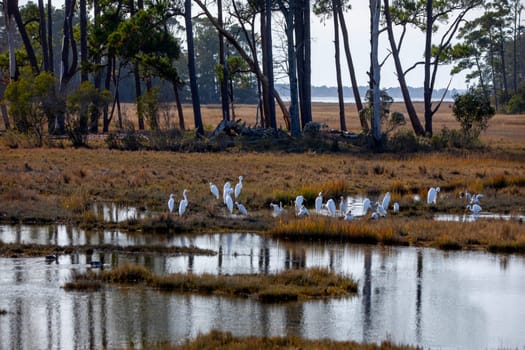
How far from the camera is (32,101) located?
38.6m

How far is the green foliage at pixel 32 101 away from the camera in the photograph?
37.7 m

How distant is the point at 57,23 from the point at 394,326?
112 metres

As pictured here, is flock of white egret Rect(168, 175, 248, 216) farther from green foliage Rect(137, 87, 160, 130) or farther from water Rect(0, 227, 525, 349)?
green foliage Rect(137, 87, 160, 130)

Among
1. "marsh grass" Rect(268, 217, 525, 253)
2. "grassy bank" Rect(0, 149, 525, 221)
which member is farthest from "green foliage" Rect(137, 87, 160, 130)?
"marsh grass" Rect(268, 217, 525, 253)

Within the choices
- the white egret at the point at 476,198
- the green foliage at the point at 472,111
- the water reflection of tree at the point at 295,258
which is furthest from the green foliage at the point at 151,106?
the water reflection of tree at the point at 295,258

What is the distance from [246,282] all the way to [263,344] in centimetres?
352

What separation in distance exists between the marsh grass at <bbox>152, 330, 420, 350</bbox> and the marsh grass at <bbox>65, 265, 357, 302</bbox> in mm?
2568

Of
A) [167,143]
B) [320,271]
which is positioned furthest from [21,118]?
[320,271]

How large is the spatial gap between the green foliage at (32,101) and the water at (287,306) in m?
22.7

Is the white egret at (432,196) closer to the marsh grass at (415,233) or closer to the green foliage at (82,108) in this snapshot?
the marsh grass at (415,233)

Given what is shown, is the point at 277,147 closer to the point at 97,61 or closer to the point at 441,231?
the point at 97,61

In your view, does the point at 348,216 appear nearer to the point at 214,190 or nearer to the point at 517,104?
the point at 214,190

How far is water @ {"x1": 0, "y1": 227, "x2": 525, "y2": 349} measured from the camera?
11719 mm

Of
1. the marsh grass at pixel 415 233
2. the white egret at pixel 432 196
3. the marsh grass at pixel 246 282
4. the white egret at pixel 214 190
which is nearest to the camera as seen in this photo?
the marsh grass at pixel 246 282
